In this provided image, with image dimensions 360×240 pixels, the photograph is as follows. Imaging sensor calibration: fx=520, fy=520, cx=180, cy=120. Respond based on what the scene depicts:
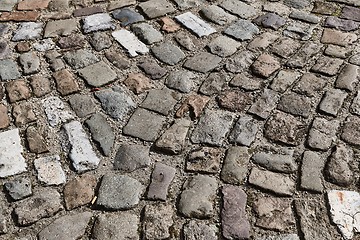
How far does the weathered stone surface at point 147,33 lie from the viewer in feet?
11.1

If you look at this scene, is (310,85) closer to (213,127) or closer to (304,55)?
(304,55)

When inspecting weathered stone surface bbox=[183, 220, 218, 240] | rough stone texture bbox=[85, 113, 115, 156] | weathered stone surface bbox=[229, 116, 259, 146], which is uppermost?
weathered stone surface bbox=[229, 116, 259, 146]

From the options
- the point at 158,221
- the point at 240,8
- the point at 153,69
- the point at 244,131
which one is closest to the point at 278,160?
the point at 244,131

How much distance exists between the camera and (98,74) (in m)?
3.11

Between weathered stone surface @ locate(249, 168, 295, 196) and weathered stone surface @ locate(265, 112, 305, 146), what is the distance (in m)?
0.24

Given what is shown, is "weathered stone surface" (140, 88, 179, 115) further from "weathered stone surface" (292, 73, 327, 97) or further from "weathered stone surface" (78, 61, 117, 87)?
"weathered stone surface" (292, 73, 327, 97)

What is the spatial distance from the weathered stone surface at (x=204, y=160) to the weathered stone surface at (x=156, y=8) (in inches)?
53.2

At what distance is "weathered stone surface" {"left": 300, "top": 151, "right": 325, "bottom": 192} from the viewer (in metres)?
2.44

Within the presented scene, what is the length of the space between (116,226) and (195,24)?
1708mm

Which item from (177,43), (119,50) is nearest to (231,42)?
(177,43)

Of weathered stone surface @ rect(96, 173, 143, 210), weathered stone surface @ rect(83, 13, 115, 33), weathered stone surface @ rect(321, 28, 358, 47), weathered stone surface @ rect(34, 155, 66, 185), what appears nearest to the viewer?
weathered stone surface @ rect(96, 173, 143, 210)

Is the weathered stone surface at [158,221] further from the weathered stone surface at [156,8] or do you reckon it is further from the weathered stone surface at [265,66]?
the weathered stone surface at [156,8]

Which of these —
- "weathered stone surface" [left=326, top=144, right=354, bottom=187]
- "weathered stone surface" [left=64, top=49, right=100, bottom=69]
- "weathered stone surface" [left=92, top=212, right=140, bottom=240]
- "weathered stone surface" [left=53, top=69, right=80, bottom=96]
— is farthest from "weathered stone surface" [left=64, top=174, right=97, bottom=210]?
"weathered stone surface" [left=326, top=144, right=354, bottom=187]

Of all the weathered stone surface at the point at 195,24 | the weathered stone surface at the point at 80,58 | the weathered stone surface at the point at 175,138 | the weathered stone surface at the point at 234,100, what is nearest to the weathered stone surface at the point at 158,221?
the weathered stone surface at the point at 175,138
